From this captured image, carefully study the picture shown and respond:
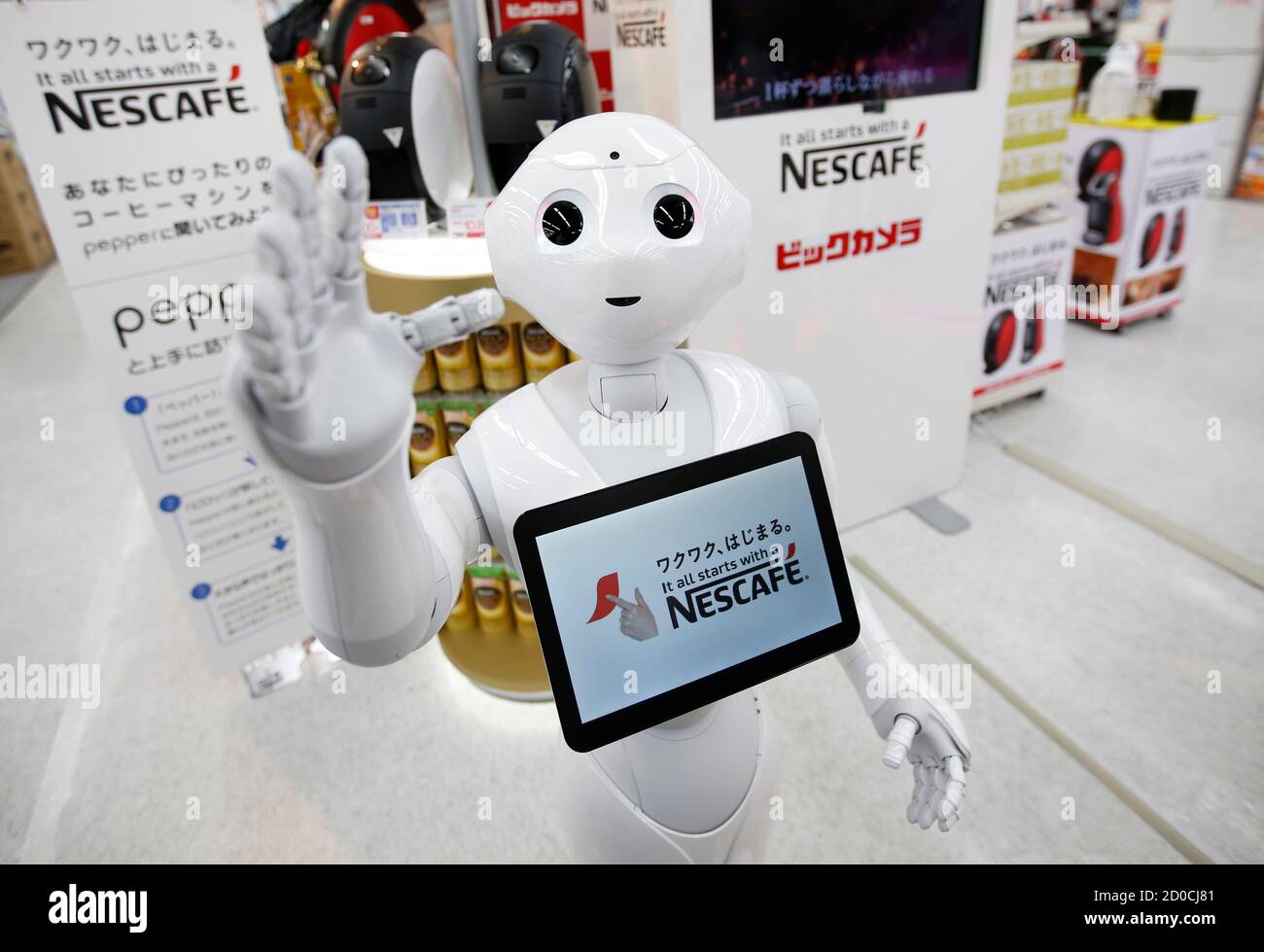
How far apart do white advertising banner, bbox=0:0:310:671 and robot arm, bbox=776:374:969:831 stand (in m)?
0.88

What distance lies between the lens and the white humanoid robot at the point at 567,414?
569mm

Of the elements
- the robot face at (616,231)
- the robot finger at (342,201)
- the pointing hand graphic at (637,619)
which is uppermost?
the robot finger at (342,201)

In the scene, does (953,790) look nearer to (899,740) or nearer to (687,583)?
(899,740)

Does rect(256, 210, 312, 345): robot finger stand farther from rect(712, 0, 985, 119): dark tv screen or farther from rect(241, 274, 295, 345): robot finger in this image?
rect(712, 0, 985, 119): dark tv screen

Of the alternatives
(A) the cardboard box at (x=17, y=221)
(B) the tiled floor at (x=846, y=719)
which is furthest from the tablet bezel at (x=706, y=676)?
(A) the cardboard box at (x=17, y=221)

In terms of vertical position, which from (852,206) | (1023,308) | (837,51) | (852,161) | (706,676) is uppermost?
(837,51)

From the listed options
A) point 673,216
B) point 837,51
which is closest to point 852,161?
point 837,51

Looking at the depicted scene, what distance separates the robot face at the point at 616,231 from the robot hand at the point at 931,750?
1.89ft

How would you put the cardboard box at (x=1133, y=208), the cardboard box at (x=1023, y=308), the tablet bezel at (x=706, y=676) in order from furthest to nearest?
the cardboard box at (x=1133, y=208) → the cardboard box at (x=1023, y=308) → the tablet bezel at (x=706, y=676)

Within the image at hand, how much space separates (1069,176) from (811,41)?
8.35ft

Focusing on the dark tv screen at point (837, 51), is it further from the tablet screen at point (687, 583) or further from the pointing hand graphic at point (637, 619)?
the pointing hand graphic at point (637, 619)

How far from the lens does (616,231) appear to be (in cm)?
85

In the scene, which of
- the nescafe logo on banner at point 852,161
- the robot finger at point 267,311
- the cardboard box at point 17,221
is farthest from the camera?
the cardboard box at point 17,221

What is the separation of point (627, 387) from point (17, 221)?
21.4 feet
